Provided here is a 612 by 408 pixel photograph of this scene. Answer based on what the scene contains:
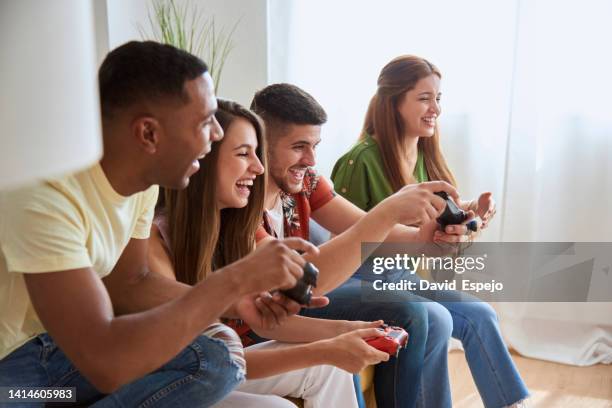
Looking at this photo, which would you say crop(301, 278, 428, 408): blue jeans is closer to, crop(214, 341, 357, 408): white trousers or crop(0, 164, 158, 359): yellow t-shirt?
crop(214, 341, 357, 408): white trousers

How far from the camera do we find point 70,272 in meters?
0.91

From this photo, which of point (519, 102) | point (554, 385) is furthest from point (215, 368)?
point (519, 102)

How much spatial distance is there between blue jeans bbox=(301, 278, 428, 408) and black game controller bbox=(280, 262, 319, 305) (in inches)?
21.0

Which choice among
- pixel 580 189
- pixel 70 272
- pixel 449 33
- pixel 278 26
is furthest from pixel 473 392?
pixel 70 272

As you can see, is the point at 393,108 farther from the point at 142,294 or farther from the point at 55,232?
the point at 55,232

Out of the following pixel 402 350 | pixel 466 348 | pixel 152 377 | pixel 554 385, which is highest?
pixel 152 377

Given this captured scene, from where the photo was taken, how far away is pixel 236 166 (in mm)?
1509

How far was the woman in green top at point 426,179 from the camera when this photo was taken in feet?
6.07

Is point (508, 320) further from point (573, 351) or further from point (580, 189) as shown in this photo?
point (580, 189)

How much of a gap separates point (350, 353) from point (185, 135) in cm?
54

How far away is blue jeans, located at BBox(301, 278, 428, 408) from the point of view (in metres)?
1.74

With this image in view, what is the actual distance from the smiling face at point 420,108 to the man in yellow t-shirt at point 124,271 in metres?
1.11

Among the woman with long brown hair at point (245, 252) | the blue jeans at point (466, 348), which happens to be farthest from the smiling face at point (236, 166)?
the blue jeans at point (466, 348)

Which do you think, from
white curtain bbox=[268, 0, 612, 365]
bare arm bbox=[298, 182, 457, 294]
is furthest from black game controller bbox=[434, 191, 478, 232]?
white curtain bbox=[268, 0, 612, 365]
